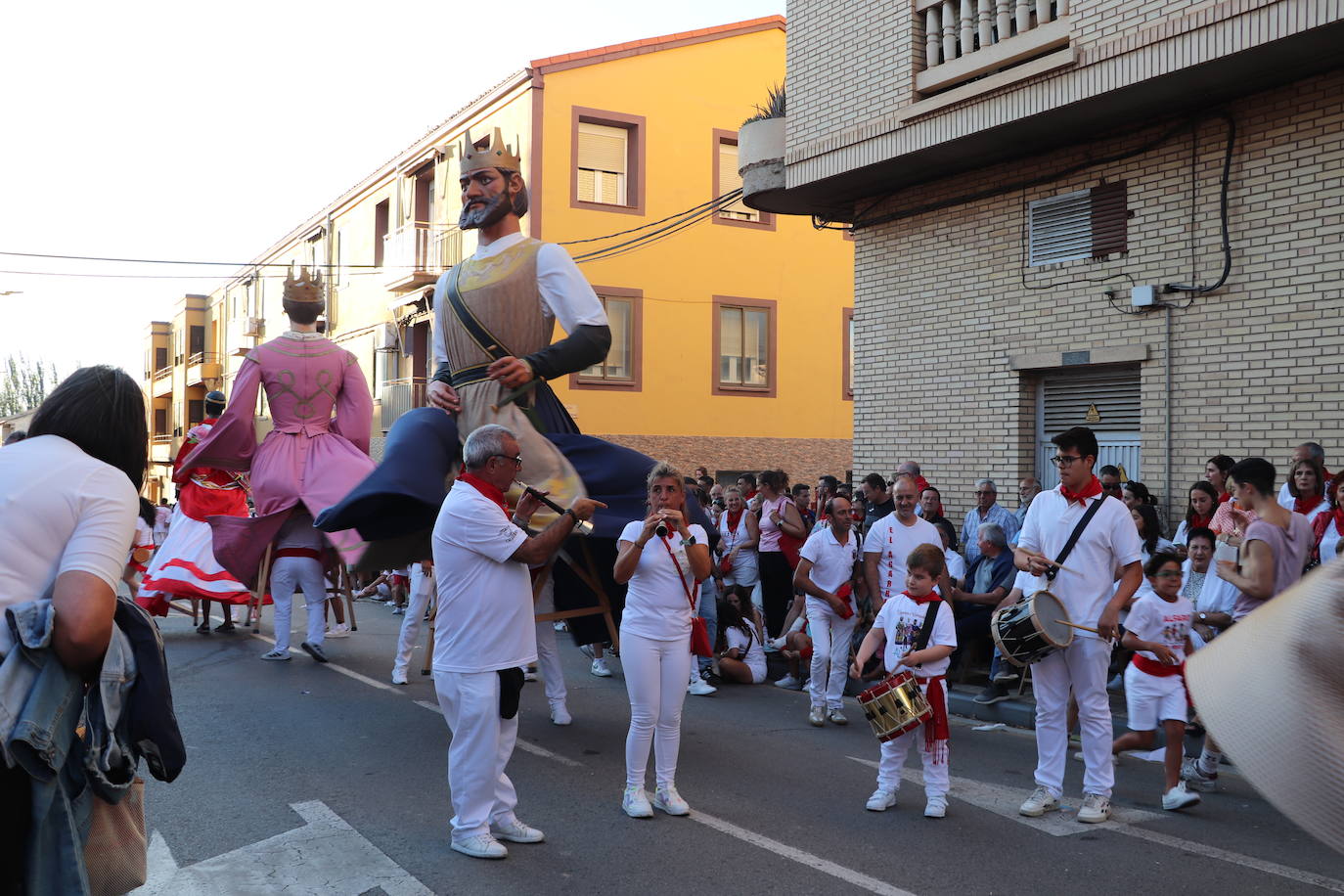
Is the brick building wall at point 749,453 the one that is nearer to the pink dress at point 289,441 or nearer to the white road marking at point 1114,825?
the pink dress at point 289,441

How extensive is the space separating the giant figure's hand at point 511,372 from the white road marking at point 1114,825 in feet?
10.6

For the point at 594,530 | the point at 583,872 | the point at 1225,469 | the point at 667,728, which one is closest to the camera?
the point at 583,872

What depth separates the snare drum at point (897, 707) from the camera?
6.11 metres

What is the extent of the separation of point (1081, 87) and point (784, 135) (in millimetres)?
4435

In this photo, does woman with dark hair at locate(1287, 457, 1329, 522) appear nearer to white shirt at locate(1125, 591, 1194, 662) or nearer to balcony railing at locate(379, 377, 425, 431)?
white shirt at locate(1125, 591, 1194, 662)

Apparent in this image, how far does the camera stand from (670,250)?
79.5 feet

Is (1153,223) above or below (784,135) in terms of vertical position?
below

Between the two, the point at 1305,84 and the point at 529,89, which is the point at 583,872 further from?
the point at 529,89

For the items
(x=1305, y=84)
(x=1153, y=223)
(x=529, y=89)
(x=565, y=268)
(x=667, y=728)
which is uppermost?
(x=529, y=89)

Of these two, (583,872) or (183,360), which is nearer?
(583,872)

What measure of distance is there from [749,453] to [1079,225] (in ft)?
45.6

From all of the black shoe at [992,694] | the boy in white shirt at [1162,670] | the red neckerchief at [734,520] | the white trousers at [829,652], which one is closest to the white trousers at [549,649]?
the white trousers at [829,652]

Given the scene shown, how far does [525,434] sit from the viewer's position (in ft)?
Answer: 23.6

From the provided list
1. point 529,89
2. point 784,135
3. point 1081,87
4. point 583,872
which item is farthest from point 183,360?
point 583,872
